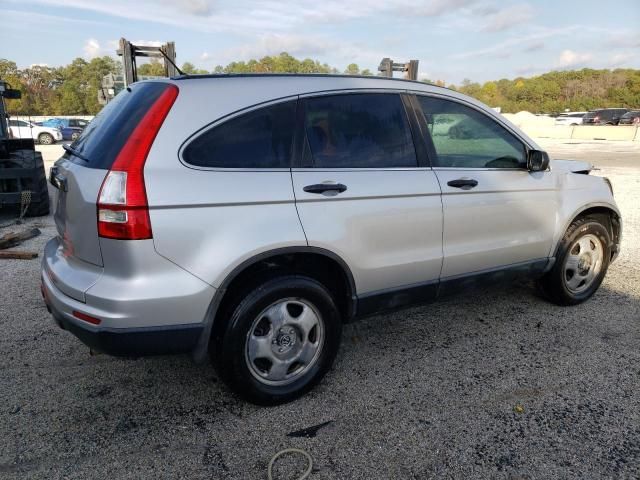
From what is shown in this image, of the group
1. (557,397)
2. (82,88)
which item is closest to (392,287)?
(557,397)

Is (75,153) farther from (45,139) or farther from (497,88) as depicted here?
(497,88)

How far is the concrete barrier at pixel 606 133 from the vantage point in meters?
29.8

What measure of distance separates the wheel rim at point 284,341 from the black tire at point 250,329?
24mm

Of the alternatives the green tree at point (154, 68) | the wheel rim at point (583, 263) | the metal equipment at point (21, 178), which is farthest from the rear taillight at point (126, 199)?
the green tree at point (154, 68)

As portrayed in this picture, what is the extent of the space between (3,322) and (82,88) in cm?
6870

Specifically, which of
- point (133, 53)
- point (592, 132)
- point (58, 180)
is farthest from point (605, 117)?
point (58, 180)

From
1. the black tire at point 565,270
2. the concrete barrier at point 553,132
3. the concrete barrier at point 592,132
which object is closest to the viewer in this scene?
the black tire at point 565,270

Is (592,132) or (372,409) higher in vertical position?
(592,132)

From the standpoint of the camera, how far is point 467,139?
11.6 feet

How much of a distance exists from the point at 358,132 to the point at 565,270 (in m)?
2.38

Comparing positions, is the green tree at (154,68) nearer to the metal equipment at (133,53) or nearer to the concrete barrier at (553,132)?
the metal equipment at (133,53)

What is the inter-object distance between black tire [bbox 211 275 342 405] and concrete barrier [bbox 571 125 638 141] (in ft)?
110

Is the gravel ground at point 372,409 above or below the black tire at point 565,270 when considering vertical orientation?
below

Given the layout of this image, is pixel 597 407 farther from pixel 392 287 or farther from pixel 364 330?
pixel 364 330
